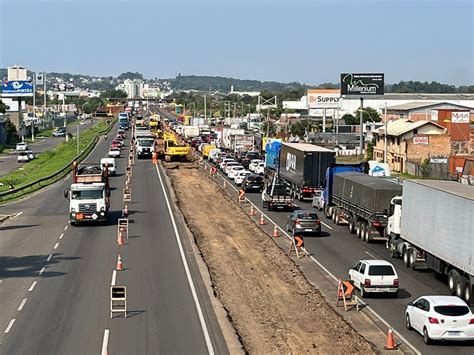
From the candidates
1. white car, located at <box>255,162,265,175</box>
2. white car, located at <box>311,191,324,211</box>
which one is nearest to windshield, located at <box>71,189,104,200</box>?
white car, located at <box>311,191,324,211</box>

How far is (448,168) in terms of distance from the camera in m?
82.9

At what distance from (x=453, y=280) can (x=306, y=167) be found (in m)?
29.9

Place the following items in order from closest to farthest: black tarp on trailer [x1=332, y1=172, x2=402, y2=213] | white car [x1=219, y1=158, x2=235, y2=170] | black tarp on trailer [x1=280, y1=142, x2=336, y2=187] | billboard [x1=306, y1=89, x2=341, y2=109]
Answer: black tarp on trailer [x1=332, y1=172, x2=402, y2=213]
black tarp on trailer [x1=280, y1=142, x2=336, y2=187]
white car [x1=219, y1=158, x2=235, y2=170]
billboard [x1=306, y1=89, x2=341, y2=109]

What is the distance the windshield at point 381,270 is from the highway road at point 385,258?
96cm

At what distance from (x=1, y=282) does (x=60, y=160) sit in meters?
74.0

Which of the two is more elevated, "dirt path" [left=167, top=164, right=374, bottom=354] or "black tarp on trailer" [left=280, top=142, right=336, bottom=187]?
"black tarp on trailer" [left=280, top=142, right=336, bottom=187]

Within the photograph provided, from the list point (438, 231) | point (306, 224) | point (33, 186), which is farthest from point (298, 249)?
point (33, 186)

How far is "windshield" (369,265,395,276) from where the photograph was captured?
29562 mm

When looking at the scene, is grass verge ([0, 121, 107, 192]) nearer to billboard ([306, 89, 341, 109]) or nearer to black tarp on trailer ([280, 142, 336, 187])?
black tarp on trailer ([280, 142, 336, 187])

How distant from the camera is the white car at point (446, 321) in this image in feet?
76.0

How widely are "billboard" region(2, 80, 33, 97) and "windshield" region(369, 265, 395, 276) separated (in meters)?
157

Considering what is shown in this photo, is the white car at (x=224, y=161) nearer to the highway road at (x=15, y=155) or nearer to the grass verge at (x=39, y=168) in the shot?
the grass verge at (x=39, y=168)

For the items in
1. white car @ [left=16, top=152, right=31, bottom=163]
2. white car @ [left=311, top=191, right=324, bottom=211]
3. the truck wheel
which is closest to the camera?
the truck wheel

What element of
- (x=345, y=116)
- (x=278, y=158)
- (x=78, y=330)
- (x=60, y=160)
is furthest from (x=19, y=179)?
(x=345, y=116)
